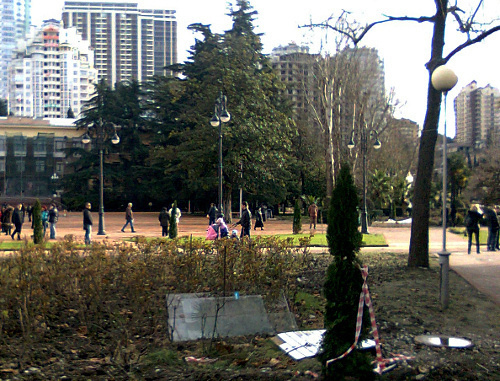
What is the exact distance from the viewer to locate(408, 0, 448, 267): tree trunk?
1303cm

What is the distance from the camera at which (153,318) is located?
7281 millimetres

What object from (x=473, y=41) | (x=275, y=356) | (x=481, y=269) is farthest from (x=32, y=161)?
(x=275, y=356)

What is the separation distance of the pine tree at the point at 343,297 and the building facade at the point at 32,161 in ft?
251

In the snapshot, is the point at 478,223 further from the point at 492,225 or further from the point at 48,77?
the point at 48,77

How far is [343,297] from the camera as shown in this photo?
17.2ft

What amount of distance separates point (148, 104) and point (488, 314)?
53.2m

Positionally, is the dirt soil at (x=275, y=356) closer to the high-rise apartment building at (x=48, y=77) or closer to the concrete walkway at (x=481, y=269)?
the concrete walkway at (x=481, y=269)

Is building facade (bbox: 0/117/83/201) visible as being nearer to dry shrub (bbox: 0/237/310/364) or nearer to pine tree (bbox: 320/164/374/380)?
dry shrub (bbox: 0/237/310/364)

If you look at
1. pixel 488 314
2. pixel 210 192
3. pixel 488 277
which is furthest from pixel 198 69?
pixel 488 314

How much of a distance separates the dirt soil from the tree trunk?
4.05 meters

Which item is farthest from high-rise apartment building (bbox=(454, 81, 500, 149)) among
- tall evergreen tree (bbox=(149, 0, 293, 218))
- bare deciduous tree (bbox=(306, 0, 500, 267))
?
bare deciduous tree (bbox=(306, 0, 500, 267))

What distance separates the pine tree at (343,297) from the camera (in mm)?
5188

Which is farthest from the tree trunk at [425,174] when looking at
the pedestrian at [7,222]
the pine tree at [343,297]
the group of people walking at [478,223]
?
the pedestrian at [7,222]

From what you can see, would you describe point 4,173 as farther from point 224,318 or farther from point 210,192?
point 224,318
